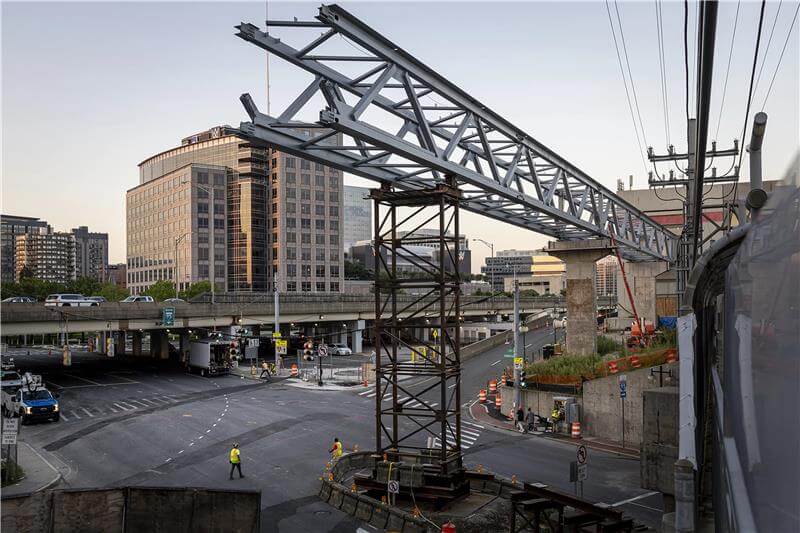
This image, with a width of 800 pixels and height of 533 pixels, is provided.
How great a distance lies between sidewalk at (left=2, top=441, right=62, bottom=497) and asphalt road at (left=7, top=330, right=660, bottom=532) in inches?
18.6

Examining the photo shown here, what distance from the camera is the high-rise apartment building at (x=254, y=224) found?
342 feet

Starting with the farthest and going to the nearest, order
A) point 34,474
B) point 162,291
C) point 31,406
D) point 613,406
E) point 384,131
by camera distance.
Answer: point 162,291, point 31,406, point 613,406, point 34,474, point 384,131

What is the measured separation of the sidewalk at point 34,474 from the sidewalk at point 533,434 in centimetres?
1884

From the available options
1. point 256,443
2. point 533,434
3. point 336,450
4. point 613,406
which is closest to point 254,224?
point 256,443

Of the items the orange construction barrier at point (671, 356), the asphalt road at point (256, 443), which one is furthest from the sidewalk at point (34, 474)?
the orange construction barrier at point (671, 356)

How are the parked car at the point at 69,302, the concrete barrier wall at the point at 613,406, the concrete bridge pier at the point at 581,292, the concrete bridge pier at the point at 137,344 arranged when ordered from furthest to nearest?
1. the concrete bridge pier at the point at 137,344
2. the parked car at the point at 69,302
3. the concrete bridge pier at the point at 581,292
4. the concrete barrier wall at the point at 613,406

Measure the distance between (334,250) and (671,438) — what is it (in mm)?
96236

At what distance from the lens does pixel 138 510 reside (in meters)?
15.2

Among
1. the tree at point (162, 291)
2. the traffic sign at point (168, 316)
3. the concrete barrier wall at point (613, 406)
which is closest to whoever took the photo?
the concrete barrier wall at point (613, 406)

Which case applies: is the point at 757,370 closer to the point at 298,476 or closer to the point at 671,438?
the point at 671,438

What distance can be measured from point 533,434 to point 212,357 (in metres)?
29.8

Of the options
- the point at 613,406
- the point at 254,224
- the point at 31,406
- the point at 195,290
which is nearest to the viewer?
the point at 613,406

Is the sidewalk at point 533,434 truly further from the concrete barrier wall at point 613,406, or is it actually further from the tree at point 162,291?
the tree at point 162,291

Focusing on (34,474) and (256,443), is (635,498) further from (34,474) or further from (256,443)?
(34,474)
